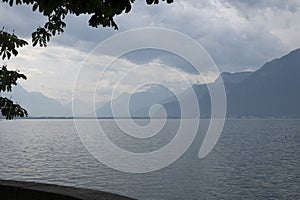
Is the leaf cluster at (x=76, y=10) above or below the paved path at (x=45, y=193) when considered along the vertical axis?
above

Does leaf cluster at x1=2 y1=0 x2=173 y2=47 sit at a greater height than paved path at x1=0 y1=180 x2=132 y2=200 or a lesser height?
greater

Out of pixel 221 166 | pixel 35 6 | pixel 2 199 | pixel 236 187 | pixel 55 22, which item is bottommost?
pixel 2 199

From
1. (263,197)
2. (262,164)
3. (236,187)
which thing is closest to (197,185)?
(236,187)

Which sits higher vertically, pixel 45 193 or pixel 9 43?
pixel 9 43

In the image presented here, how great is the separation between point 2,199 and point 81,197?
7.90ft

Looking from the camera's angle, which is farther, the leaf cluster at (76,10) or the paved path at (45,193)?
the paved path at (45,193)

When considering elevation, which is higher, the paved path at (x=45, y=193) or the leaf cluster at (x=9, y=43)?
the leaf cluster at (x=9, y=43)

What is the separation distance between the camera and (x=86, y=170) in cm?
6475

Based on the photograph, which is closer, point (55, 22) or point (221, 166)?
point (55, 22)

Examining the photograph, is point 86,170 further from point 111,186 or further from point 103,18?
point 103,18

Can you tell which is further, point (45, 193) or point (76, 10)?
point (45, 193)

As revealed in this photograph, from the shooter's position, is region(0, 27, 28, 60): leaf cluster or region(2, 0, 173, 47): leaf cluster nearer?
region(2, 0, 173, 47): leaf cluster

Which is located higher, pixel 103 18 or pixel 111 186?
pixel 111 186

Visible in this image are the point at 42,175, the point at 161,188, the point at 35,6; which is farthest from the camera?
the point at 42,175
